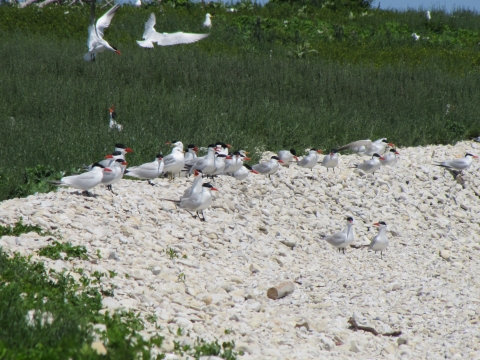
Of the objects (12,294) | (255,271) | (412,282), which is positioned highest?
(12,294)

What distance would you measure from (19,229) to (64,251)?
65cm

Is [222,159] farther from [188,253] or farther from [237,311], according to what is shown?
[237,311]

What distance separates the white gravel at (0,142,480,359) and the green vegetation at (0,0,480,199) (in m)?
1.55

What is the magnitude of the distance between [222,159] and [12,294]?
5.23 meters

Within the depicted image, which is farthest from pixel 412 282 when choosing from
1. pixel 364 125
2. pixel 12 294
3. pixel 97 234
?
pixel 364 125

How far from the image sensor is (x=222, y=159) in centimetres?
1033

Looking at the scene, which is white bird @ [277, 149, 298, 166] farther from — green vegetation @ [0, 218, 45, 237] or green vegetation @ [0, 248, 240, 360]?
green vegetation @ [0, 248, 240, 360]

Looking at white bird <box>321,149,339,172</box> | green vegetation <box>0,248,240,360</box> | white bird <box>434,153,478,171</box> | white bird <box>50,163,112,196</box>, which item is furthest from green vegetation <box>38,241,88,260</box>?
white bird <box>434,153,478,171</box>

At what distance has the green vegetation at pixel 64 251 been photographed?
6.87m

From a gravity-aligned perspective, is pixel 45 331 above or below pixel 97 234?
above

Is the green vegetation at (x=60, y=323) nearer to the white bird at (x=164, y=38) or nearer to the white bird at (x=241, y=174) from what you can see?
the white bird at (x=241, y=174)

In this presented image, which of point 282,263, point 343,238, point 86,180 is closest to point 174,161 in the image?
point 86,180

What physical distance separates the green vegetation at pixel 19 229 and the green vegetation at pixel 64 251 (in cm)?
40

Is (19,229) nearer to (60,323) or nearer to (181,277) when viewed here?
(181,277)
